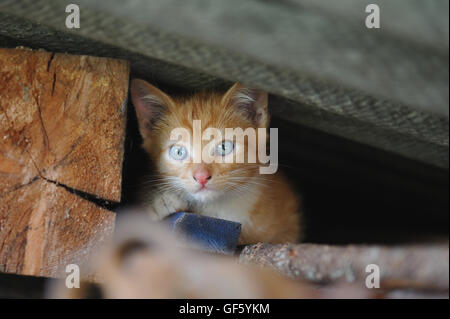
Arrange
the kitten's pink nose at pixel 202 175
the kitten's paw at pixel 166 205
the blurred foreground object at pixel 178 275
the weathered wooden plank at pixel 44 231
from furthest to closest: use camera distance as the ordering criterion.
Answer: the kitten's paw at pixel 166 205 < the kitten's pink nose at pixel 202 175 < the weathered wooden plank at pixel 44 231 < the blurred foreground object at pixel 178 275

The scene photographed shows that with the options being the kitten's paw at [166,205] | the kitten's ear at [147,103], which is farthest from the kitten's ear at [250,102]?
the kitten's paw at [166,205]

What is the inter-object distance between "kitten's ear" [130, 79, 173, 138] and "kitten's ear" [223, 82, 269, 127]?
0.30 metres

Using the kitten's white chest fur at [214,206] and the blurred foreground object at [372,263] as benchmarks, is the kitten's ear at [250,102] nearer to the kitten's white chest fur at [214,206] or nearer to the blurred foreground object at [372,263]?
the kitten's white chest fur at [214,206]

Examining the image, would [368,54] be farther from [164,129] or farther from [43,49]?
[164,129]

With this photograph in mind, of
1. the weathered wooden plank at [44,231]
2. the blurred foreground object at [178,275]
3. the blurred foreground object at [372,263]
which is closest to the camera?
the blurred foreground object at [372,263]

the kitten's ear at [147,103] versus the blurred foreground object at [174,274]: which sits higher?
the kitten's ear at [147,103]

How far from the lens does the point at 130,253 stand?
1568 millimetres

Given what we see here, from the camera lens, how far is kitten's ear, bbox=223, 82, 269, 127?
215 centimetres

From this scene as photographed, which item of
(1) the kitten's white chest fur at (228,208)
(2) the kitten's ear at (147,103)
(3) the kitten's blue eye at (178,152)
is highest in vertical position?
(2) the kitten's ear at (147,103)

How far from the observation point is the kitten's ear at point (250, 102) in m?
2.15

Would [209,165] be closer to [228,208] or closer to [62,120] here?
[228,208]

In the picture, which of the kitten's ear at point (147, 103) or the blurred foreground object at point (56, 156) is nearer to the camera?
the blurred foreground object at point (56, 156)

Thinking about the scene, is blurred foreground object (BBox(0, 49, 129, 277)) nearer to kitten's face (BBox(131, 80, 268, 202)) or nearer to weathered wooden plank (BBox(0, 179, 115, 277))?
weathered wooden plank (BBox(0, 179, 115, 277))
